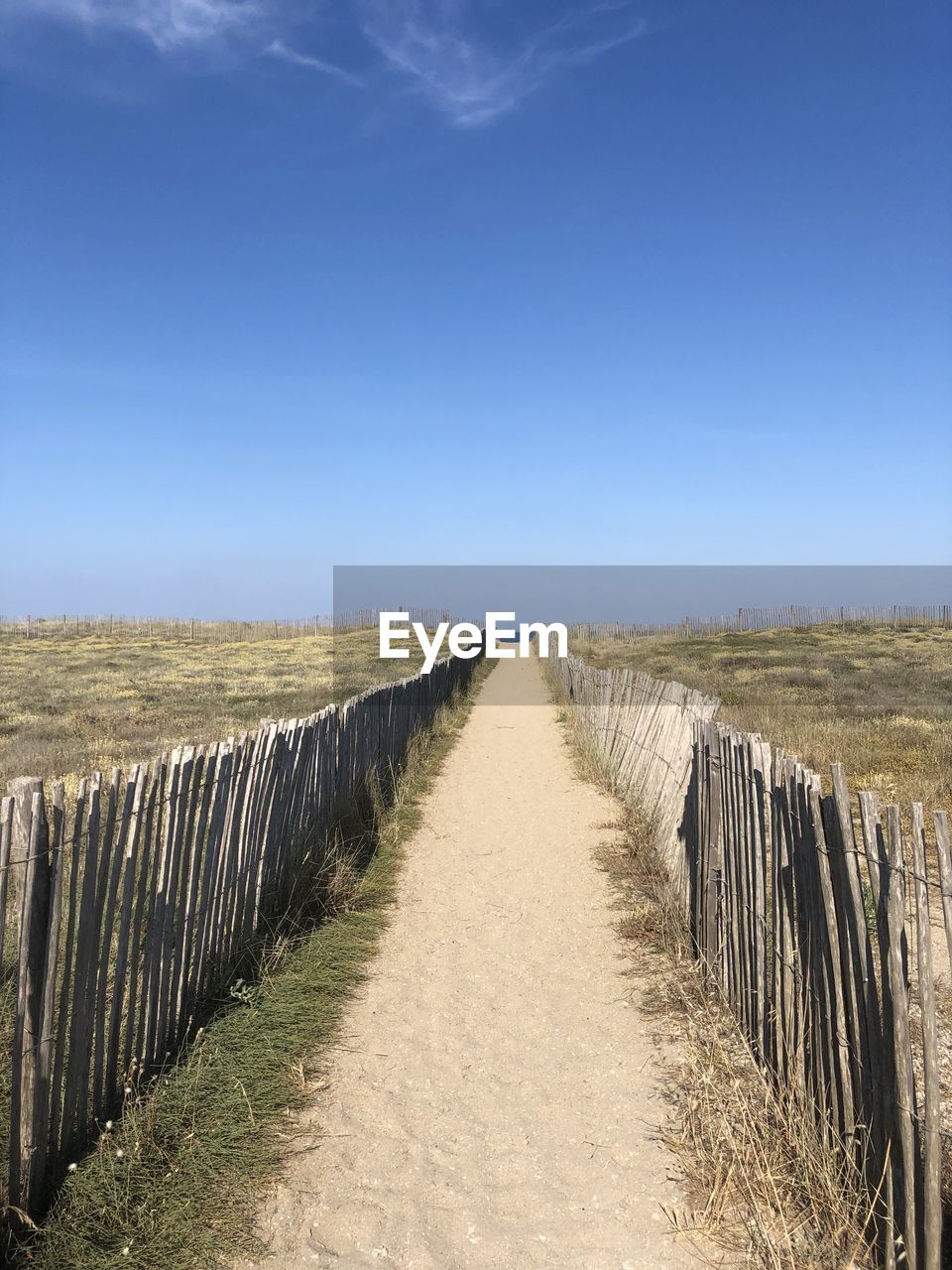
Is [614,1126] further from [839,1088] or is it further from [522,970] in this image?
[522,970]

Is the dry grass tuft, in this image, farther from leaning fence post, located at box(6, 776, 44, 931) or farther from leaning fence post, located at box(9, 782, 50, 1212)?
leaning fence post, located at box(6, 776, 44, 931)

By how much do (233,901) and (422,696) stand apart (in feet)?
33.4

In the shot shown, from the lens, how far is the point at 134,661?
115 feet

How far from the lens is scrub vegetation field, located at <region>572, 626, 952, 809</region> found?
9984 millimetres

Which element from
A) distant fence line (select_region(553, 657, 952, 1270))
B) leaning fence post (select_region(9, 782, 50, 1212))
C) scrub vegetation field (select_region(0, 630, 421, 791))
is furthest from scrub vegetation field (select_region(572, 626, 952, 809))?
scrub vegetation field (select_region(0, 630, 421, 791))

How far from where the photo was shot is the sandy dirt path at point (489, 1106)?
9.40 feet

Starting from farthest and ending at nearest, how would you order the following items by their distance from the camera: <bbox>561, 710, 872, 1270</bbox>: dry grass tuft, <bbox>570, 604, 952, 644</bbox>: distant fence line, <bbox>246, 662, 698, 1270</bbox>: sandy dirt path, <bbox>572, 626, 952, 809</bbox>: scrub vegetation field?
<bbox>570, 604, 952, 644</bbox>: distant fence line < <bbox>572, 626, 952, 809</bbox>: scrub vegetation field < <bbox>246, 662, 698, 1270</bbox>: sandy dirt path < <bbox>561, 710, 872, 1270</bbox>: dry grass tuft

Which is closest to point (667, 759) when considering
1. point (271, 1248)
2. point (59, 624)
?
point (271, 1248)

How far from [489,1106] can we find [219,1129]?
109cm

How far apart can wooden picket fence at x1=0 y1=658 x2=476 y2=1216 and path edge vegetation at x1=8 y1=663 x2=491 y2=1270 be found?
0.13 m

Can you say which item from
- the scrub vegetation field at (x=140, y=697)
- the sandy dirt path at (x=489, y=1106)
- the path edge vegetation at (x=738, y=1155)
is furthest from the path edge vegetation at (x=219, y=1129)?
the scrub vegetation field at (x=140, y=697)

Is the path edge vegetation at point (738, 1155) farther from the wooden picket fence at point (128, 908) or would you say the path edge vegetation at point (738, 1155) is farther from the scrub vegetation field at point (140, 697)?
the scrub vegetation field at point (140, 697)

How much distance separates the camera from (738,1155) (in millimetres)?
3059

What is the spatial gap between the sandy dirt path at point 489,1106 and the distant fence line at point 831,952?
0.59 metres
